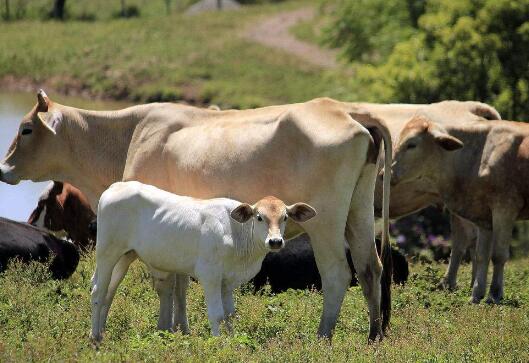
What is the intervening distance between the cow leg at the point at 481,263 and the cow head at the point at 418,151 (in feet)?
3.02

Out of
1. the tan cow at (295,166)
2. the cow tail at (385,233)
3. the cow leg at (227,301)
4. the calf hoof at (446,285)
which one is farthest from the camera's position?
the calf hoof at (446,285)

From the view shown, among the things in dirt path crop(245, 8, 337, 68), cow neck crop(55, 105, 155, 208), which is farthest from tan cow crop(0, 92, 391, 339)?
dirt path crop(245, 8, 337, 68)

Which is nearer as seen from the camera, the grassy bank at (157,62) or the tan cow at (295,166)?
the tan cow at (295,166)

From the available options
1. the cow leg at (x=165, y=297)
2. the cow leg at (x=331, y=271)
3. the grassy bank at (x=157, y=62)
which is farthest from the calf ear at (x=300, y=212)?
the grassy bank at (x=157, y=62)

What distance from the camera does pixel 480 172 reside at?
1362 cm

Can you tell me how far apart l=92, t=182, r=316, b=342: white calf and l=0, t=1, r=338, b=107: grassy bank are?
96.0 feet

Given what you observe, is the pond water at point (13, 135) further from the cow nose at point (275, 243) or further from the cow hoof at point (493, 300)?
the cow nose at point (275, 243)

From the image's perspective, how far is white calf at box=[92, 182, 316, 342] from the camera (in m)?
9.88

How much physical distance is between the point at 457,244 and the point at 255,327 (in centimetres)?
482

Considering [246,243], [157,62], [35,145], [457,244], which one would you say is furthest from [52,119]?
[157,62]

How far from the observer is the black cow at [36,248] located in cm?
1245

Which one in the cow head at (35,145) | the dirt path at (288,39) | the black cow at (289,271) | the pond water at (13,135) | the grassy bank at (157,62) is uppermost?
the cow head at (35,145)

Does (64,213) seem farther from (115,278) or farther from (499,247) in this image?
(499,247)

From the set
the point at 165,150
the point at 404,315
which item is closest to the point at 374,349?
the point at 404,315
